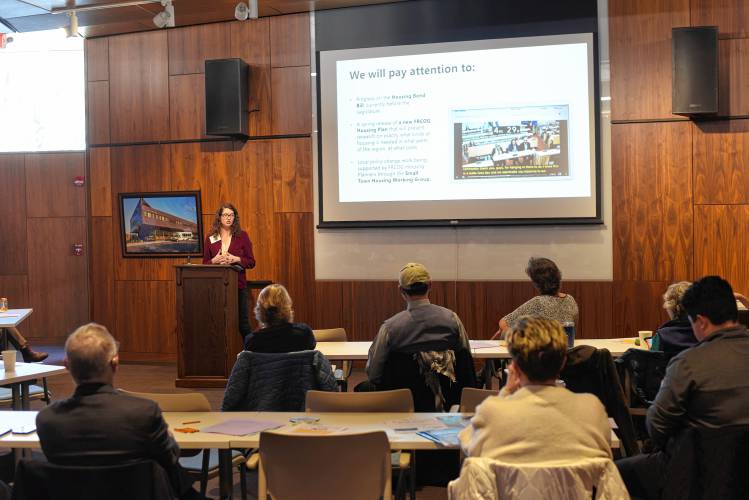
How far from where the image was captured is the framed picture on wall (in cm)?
900

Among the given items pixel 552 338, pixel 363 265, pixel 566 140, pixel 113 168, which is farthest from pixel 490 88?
pixel 552 338

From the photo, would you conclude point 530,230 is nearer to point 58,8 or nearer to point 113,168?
point 113,168

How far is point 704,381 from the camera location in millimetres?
2871

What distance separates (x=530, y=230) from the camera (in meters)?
7.94

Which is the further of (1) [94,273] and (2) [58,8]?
(1) [94,273]

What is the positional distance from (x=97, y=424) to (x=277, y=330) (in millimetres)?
1561

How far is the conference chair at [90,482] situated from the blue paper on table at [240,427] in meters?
0.64

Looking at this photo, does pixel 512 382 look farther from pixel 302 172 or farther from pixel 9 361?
pixel 302 172

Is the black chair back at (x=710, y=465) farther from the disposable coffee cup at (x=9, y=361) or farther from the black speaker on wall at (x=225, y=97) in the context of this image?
the black speaker on wall at (x=225, y=97)

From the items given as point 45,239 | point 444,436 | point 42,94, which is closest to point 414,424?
point 444,436

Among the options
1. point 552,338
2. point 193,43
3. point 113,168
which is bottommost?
point 552,338

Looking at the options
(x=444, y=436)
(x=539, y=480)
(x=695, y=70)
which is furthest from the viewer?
(x=695, y=70)

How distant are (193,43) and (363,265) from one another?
322 cm

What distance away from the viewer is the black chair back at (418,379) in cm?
420
